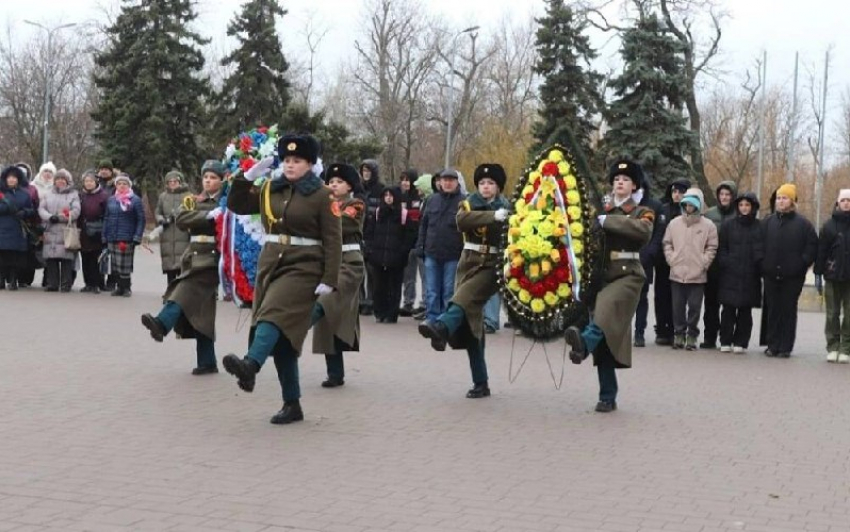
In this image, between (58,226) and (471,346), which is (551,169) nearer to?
(471,346)

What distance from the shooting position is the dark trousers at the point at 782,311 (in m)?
14.2

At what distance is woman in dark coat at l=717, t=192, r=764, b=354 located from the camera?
1445cm

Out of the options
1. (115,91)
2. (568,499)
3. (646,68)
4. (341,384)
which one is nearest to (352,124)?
(115,91)

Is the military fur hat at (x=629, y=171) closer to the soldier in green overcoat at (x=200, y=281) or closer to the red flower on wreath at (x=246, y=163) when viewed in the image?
the red flower on wreath at (x=246, y=163)

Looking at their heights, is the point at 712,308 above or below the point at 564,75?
below

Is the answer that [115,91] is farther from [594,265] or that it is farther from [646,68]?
[594,265]

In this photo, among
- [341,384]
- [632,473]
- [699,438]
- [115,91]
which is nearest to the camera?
[632,473]

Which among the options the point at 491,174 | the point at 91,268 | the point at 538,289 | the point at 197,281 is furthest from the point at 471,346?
the point at 91,268

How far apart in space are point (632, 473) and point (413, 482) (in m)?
1.43

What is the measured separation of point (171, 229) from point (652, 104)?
23851 millimetres

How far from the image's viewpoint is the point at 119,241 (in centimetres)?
1914

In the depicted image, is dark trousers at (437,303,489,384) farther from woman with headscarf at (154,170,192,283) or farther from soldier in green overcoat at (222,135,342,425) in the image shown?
woman with headscarf at (154,170,192,283)

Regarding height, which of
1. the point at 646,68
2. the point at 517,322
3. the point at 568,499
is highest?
the point at 646,68

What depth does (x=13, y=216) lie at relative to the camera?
19391 mm
